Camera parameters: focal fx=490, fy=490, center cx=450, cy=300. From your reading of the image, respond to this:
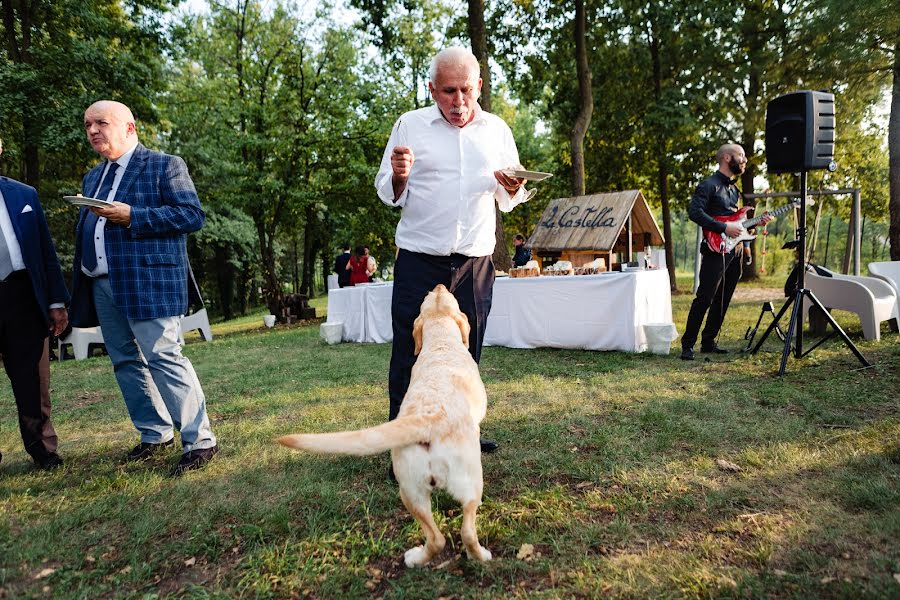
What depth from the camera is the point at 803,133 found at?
4914 millimetres

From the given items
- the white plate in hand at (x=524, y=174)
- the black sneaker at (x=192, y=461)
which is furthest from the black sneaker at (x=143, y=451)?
the white plate in hand at (x=524, y=174)

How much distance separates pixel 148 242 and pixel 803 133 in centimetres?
590

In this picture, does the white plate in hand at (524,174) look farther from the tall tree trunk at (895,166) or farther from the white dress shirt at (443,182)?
the tall tree trunk at (895,166)

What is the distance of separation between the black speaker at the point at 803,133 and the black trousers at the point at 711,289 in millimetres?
1138

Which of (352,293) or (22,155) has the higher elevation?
(22,155)

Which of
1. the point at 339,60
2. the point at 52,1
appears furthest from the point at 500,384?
the point at 339,60

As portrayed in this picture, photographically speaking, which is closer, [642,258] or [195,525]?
[195,525]

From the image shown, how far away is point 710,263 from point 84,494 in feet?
20.8

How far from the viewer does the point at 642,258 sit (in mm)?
8234

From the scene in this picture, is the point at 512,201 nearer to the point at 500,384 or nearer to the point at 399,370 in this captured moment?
the point at 399,370

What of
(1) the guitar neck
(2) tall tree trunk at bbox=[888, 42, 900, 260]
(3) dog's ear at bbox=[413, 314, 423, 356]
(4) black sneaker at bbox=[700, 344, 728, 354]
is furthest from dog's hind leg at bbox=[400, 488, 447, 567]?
(2) tall tree trunk at bbox=[888, 42, 900, 260]

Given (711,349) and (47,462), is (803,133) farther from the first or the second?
(47,462)

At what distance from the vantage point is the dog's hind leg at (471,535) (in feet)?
6.40

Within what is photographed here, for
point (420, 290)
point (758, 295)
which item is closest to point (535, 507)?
point (420, 290)
